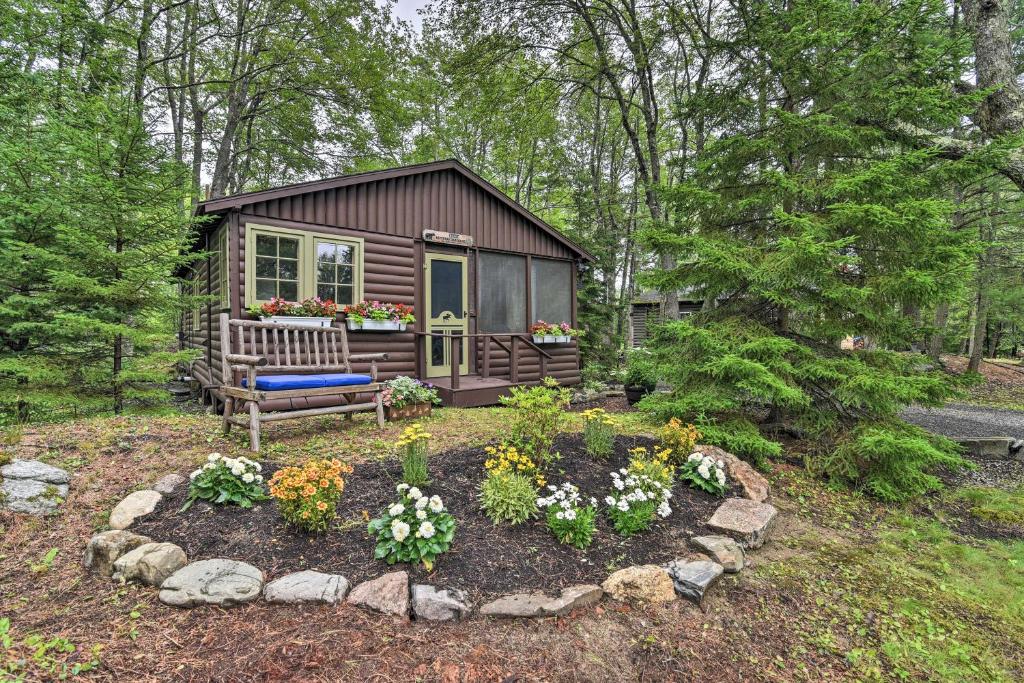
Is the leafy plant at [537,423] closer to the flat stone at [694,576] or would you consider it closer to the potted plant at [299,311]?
the flat stone at [694,576]

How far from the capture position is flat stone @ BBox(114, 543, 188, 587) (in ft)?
7.16

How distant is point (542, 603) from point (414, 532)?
809 mm

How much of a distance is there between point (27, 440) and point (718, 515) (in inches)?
217

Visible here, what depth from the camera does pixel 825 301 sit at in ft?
14.1

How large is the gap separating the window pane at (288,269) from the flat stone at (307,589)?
4987mm

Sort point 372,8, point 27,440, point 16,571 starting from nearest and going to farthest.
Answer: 1. point 16,571
2. point 27,440
3. point 372,8

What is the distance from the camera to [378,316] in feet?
22.3

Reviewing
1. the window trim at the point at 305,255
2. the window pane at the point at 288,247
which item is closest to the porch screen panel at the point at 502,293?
the window trim at the point at 305,255

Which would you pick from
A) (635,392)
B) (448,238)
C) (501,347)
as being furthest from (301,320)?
(635,392)

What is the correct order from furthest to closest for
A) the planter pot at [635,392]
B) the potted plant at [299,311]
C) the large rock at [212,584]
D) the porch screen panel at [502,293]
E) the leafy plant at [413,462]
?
the porch screen panel at [502,293], the planter pot at [635,392], the potted plant at [299,311], the leafy plant at [413,462], the large rock at [212,584]

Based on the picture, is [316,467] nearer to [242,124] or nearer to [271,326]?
[271,326]

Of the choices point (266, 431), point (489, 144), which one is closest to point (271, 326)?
point (266, 431)

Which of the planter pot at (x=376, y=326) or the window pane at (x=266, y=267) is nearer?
the window pane at (x=266, y=267)

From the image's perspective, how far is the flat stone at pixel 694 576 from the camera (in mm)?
2381
